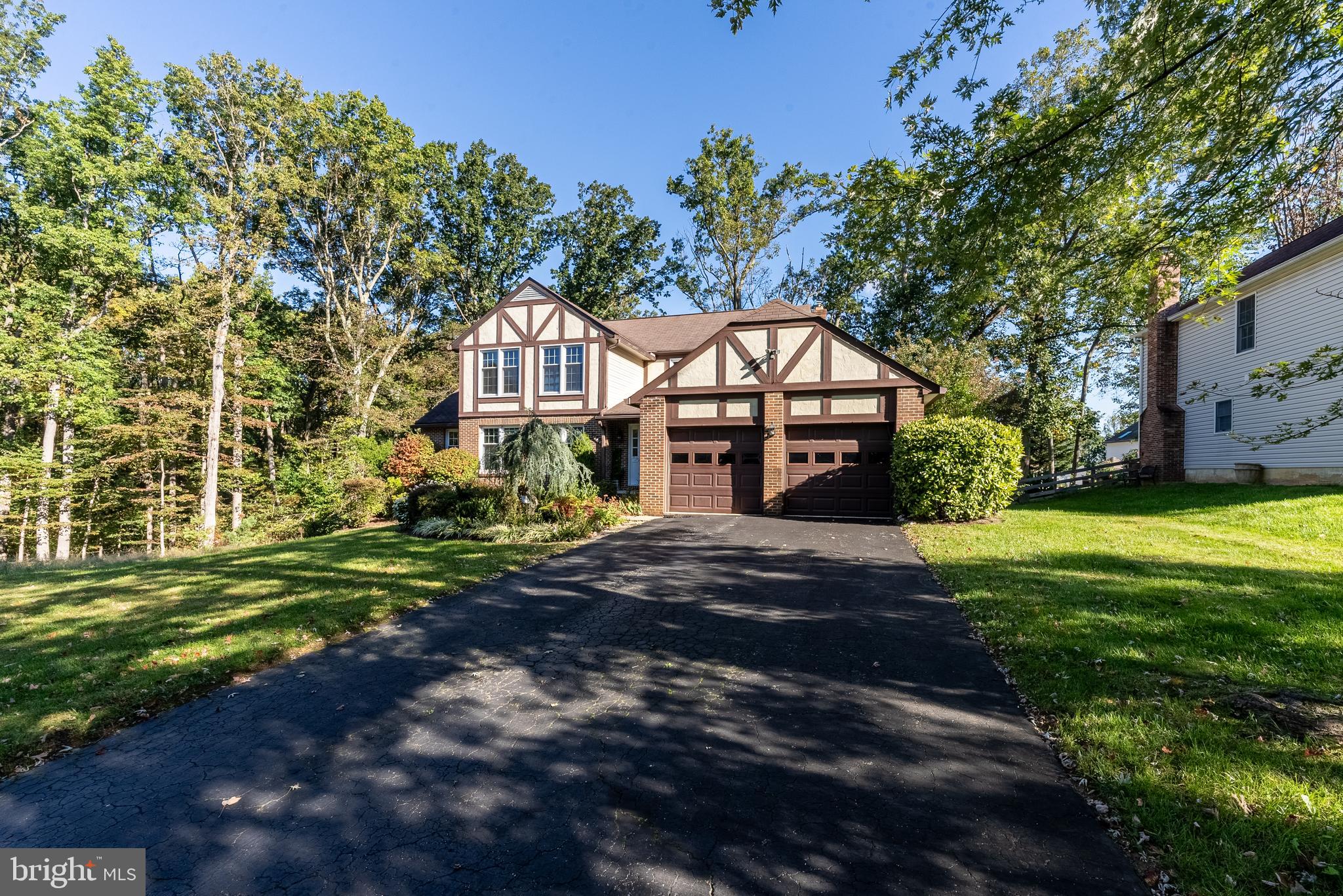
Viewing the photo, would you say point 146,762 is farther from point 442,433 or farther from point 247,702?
point 442,433

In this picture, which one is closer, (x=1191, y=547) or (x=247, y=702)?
(x=247, y=702)

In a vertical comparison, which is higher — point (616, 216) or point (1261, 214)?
point (616, 216)

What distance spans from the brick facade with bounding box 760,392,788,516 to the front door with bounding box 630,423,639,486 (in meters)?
5.92

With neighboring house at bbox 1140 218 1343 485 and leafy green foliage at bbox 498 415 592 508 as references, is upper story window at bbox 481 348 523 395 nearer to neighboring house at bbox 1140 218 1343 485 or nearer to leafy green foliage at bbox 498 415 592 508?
leafy green foliage at bbox 498 415 592 508

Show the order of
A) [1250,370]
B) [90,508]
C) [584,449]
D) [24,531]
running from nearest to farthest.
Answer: [1250,370] → [584,449] → [24,531] → [90,508]

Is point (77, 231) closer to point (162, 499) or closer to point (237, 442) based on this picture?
point (237, 442)

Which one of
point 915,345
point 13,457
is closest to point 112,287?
point 13,457

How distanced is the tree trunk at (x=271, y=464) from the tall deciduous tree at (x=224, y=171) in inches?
96.1

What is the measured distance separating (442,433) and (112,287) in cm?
1244

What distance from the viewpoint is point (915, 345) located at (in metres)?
22.5

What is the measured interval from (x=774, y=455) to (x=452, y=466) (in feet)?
39.7

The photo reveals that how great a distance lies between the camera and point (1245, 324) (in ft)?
49.9

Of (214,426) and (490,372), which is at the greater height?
(490,372)

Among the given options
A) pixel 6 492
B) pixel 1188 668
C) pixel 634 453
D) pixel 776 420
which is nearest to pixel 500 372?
pixel 634 453
